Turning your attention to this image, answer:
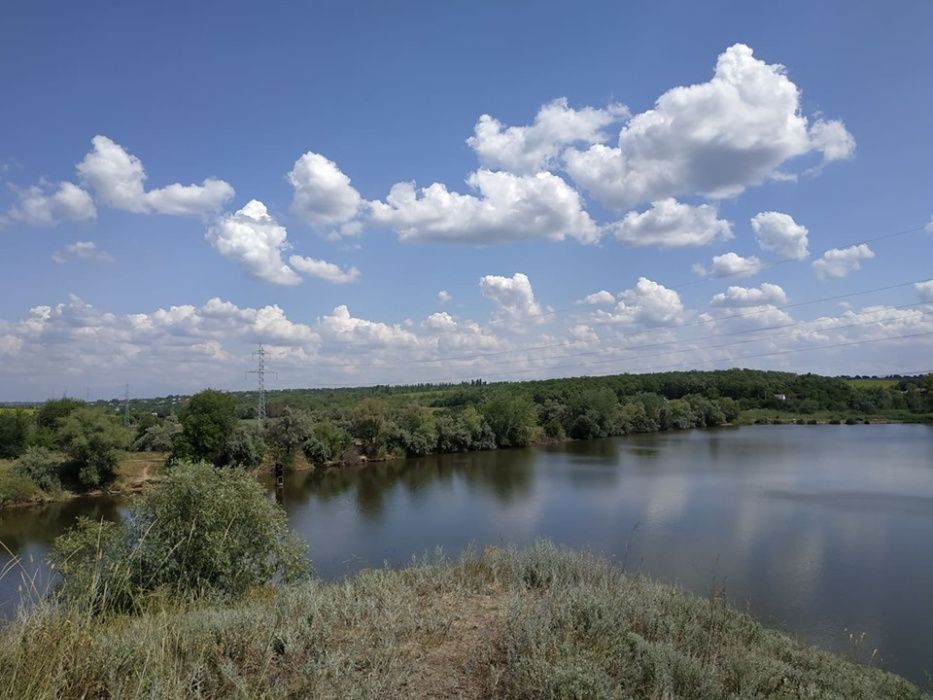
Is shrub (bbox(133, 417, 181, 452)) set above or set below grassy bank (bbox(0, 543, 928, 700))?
below

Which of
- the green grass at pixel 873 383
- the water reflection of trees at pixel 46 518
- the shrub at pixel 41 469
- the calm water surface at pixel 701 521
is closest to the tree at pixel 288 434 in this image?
the calm water surface at pixel 701 521

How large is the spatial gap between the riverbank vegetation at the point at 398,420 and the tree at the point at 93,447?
66 millimetres

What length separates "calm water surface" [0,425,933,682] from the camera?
14.2 metres

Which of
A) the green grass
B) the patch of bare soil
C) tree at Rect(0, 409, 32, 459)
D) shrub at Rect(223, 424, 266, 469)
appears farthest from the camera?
the green grass

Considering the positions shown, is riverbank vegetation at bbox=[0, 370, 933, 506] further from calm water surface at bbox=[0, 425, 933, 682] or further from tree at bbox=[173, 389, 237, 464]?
calm water surface at bbox=[0, 425, 933, 682]

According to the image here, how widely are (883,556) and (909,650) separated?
760cm

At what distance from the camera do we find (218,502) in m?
11.3

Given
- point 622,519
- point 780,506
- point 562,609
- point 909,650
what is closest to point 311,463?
point 622,519

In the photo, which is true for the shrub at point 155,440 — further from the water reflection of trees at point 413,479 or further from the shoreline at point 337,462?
the water reflection of trees at point 413,479

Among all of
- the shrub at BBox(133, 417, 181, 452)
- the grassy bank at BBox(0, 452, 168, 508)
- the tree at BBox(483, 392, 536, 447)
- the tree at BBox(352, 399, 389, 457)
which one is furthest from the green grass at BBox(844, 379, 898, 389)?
the grassy bank at BBox(0, 452, 168, 508)

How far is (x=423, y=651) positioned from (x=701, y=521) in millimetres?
21031

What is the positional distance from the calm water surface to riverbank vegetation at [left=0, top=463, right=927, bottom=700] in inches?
50.1

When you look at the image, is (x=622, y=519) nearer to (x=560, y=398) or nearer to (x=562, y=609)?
(x=562, y=609)

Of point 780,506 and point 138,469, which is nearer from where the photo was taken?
point 780,506
